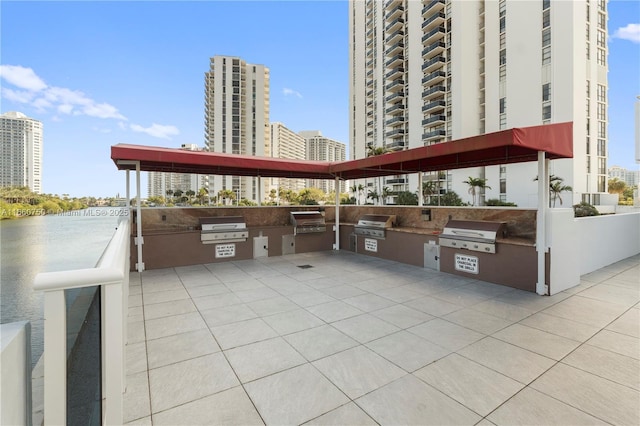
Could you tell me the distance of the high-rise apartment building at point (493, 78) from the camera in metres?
31.4

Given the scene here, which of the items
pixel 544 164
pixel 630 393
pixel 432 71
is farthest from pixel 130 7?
pixel 432 71

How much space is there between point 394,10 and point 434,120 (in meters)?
23.9

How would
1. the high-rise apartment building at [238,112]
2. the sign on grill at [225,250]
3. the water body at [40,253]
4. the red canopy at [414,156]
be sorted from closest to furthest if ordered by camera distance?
the water body at [40,253]
the red canopy at [414,156]
the sign on grill at [225,250]
the high-rise apartment building at [238,112]

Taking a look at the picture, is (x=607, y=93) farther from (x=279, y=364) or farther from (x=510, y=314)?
(x=279, y=364)

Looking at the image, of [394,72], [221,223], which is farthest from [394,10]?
A: [221,223]

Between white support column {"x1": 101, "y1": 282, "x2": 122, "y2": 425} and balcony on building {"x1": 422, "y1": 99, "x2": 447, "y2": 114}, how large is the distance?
159 ft

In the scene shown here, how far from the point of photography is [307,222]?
9.38 m

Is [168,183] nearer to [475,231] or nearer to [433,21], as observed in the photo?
[433,21]

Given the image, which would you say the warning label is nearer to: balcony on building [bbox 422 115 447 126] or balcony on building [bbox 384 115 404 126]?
balcony on building [bbox 422 115 447 126]

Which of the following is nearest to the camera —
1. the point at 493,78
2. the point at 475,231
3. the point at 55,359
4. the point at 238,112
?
the point at 55,359

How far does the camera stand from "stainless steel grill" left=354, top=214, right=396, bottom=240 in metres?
8.50

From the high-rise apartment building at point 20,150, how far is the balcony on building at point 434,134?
166 ft

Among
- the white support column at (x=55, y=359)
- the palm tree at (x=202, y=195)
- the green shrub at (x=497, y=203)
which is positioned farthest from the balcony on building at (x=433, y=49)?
the palm tree at (x=202, y=195)

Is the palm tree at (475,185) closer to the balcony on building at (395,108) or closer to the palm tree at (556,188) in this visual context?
the palm tree at (556,188)
